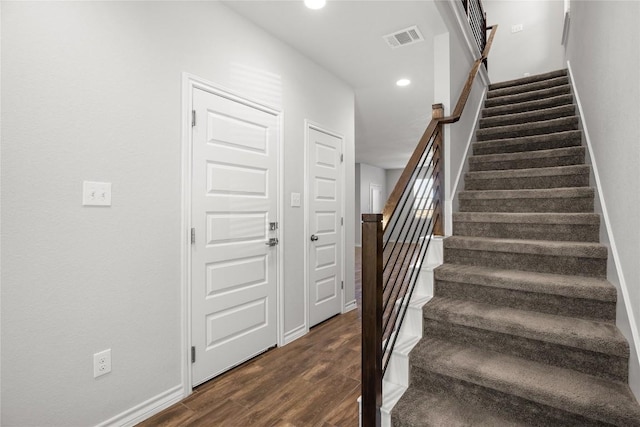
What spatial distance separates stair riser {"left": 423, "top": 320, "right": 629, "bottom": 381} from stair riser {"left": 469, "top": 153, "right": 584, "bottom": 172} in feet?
5.61

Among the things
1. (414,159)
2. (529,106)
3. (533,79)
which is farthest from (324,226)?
(533,79)

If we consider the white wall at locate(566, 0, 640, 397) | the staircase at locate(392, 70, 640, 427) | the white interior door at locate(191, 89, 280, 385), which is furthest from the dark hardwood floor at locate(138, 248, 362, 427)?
Result: the white wall at locate(566, 0, 640, 397)

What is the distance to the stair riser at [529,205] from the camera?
7.06 ft

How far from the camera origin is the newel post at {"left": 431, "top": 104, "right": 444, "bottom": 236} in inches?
96.9

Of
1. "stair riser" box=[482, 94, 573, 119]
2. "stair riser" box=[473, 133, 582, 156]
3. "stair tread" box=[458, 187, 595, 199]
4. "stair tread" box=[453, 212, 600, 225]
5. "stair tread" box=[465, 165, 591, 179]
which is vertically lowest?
"stair tread" box=[453, 212, 600, 225]

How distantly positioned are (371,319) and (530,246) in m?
1.22

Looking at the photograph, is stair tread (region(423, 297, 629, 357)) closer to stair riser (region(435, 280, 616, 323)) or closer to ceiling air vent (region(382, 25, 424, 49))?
stair riser (region(435, 280, 616, 323))

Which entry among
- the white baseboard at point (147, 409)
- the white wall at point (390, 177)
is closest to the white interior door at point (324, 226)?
the white baseboard at point (147, 409)

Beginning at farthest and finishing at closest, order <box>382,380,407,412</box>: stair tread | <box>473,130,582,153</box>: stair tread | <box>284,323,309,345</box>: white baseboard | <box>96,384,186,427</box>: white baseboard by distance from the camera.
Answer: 1. <box>284,323,309,345</box>: white baseboard
2. <box>473,130,582,153</box>: stair tread
3. <box>96,384,186,427</box>: white baseboard
4. <box>382,380,407,412</box>: stair tread

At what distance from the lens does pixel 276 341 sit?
108 inches

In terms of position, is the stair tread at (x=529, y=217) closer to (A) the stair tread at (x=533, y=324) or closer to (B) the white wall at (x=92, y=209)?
(A) the stair tread at (x=533, y=324)

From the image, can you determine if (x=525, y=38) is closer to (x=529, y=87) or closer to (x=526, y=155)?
(x=529, y=87)

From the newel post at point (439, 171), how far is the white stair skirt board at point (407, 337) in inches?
6.7

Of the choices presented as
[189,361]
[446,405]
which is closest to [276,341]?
[189,361]
